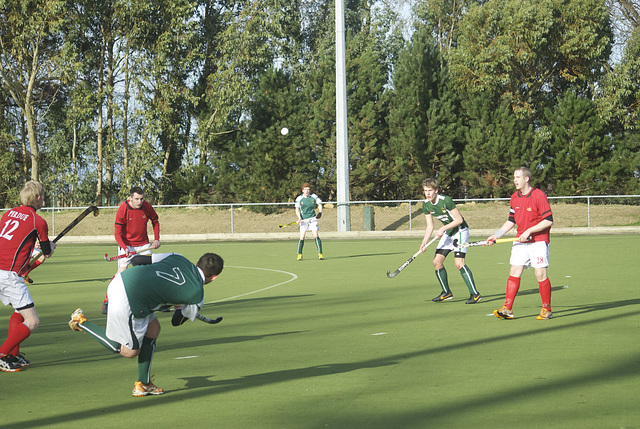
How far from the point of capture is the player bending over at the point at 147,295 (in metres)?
5.82

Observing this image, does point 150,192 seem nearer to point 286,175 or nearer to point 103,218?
point 103,218

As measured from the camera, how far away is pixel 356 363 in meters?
7.68

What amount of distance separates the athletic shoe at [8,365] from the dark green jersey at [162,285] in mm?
2534

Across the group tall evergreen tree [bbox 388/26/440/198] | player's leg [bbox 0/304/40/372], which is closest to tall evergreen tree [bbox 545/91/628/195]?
tall evergreen tree [bbox 388/26/440/198]

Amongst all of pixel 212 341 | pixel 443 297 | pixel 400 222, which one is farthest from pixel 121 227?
pixel 400 222

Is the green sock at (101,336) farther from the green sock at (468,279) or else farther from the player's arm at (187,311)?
the green sock at (468,279)

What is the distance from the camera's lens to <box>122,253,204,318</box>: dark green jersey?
5.80m

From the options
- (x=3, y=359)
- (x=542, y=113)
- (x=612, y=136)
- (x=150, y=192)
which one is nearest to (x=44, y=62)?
(x=150, y=192)

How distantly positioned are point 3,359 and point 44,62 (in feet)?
129

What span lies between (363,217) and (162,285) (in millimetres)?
29499

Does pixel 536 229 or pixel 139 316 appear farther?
pixel 536 229

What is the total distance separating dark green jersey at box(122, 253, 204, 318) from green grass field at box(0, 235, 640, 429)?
89 centimetres

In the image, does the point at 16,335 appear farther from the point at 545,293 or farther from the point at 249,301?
the point at 545,293

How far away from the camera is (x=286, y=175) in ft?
133
